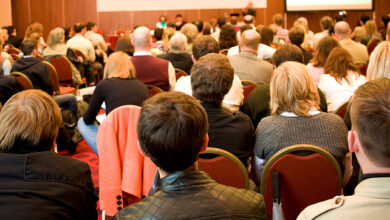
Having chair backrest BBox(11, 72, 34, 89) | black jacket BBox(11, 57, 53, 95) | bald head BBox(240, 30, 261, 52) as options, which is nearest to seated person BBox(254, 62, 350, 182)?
bald head BBox(240, 30, 261, 52)

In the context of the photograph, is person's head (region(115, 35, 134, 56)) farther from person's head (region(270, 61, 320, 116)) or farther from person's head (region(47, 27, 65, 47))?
person's head (region(270, 61, 320, 116))

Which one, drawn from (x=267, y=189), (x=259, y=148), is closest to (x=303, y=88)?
(x=259, y=148)

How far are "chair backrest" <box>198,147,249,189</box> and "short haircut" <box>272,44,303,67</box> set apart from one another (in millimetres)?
1900

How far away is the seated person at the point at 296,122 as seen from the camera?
2654 mm

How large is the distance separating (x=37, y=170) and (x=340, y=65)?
304 centimetres

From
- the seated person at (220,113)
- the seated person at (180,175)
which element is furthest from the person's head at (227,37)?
the seated person at (180,175)

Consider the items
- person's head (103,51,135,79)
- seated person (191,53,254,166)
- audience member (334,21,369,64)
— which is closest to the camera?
seated person (191,53,254,166)

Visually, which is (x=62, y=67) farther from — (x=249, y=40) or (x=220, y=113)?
(x=220, y=113)

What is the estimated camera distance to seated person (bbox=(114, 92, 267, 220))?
148cm

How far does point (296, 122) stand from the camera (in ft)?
8.91

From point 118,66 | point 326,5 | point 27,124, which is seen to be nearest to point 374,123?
point 27,124

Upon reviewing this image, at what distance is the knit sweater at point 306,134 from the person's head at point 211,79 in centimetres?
37

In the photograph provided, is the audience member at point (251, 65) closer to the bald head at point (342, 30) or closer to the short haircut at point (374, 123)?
the bald head at point (342, 30)

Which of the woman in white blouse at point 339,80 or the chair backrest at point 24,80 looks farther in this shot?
the chair backrest at point 24,80
